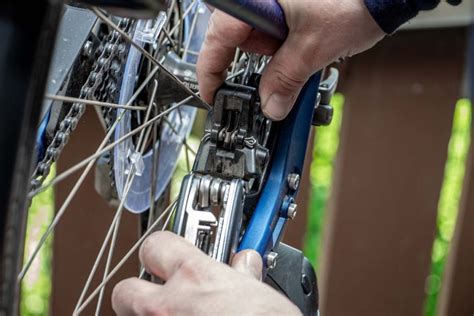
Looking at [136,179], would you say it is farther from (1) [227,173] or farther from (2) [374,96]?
(2) [374,96]

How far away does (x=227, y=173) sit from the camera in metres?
0.52

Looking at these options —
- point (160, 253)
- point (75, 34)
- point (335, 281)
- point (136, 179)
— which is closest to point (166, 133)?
point (136, 179)

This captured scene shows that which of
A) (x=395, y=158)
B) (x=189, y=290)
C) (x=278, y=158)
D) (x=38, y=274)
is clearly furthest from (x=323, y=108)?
(x=38, y=274)

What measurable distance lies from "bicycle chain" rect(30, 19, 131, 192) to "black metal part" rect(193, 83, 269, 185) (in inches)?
4.4

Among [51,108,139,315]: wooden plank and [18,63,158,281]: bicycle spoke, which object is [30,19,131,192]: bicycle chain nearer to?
[18,63,158,281]: bicycle spoke

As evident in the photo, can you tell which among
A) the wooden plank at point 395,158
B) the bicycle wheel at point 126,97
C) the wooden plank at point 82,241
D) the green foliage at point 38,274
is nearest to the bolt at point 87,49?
the bicycle wheel at point 126,97

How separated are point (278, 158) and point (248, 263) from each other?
5.3 inches

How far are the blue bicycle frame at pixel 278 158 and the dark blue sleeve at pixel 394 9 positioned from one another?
69mm

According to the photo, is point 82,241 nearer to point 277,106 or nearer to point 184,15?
point 184,15

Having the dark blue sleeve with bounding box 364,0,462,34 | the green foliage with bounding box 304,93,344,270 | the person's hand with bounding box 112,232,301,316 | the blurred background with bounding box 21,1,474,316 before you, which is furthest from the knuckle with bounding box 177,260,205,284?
the green foliage with bounding box 304,93,344,270

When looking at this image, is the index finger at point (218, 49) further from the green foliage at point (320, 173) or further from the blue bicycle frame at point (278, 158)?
the green foliage at point (320, 173)

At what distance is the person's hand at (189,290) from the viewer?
0.41 m

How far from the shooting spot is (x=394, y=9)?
0.52 meters

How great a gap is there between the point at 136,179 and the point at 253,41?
0.25 metres
